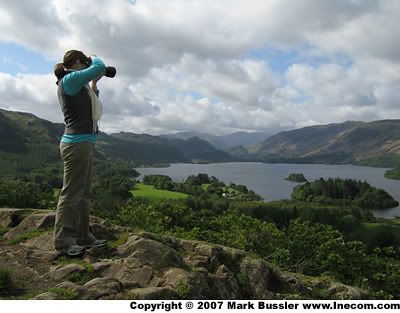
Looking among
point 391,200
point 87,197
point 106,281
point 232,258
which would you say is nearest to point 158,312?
point 106,281

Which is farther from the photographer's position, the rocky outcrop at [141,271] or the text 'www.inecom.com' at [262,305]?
the rocky outcrop at [141,271]

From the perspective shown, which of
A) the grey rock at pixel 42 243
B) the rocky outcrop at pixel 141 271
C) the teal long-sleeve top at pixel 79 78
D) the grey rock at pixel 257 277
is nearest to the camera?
the rocky outcrop at pixel 141 271

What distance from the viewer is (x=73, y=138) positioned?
8.09m

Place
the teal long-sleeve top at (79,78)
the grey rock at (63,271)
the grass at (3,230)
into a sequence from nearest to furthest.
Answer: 1. the grey rock at (63,271)
2. the teal long-sleeve top at (79,78)
3. the grass at (3,230)

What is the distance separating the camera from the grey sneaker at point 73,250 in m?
8.08

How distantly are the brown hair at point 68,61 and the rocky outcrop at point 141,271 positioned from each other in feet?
12.3

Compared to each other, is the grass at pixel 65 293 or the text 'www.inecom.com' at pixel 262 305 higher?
the grass at pixel 65 293

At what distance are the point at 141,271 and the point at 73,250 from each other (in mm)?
1621

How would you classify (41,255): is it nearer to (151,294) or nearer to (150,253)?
(150,253)

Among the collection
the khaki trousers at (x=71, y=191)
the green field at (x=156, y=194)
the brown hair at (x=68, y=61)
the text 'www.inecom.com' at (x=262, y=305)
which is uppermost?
the brown hair at (x=68, y=61)

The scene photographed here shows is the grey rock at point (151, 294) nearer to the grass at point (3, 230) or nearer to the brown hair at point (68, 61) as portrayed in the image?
the brown hair at point (68, 61)

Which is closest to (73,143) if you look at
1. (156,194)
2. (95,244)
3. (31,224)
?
(95,244)

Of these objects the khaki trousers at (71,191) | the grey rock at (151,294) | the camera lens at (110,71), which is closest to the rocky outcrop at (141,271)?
the grey rock at (151,294)

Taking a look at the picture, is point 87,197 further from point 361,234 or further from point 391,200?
point 391,200
